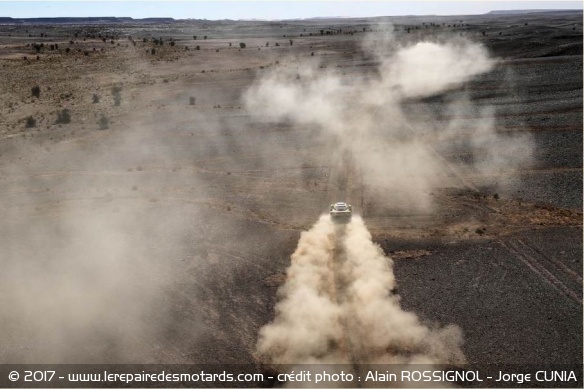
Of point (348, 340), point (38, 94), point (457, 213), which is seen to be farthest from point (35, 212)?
point (38, 94)

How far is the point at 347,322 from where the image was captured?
19609 millimetres

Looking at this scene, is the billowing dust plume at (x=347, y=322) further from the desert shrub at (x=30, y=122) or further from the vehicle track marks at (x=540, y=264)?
the desert shrub at (x=30, y=122)

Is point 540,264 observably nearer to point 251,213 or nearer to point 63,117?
point 251,213

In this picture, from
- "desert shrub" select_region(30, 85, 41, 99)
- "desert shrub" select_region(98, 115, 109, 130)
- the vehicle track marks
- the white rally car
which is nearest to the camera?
the vehicle track marks

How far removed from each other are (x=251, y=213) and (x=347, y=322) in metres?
12.5

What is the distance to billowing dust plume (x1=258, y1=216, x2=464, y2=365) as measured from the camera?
59.6 feet

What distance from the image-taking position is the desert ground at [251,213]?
1980 centimetres

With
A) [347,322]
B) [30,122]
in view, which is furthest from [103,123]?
[347,322]

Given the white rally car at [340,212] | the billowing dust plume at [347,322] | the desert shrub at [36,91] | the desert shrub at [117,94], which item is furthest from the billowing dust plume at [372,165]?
the desert shrub at [36,91]

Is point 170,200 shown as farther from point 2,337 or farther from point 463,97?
point 463,97

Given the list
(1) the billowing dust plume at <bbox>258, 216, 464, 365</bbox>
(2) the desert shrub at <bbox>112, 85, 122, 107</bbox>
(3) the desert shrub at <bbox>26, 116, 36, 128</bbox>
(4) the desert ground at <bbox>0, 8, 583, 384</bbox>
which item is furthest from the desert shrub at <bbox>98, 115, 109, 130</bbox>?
(1) the billowing dust plume at <bbox>258, 216, 464, 365</bbox>

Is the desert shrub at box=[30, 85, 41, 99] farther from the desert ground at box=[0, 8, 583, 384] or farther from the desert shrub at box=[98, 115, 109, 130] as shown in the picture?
the desert shrub at box=[98, 115, 109, 130]

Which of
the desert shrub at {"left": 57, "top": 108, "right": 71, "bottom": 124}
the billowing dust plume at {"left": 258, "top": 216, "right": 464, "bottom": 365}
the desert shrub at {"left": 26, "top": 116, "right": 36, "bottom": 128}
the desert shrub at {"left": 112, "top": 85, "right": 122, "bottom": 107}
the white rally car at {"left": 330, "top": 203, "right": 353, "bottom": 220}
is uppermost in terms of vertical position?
the desert shrub at {"left": 112, "top": 85, "right": 122, "bottom": 107}

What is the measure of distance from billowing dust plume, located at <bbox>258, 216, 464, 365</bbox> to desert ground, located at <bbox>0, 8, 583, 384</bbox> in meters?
0.75
